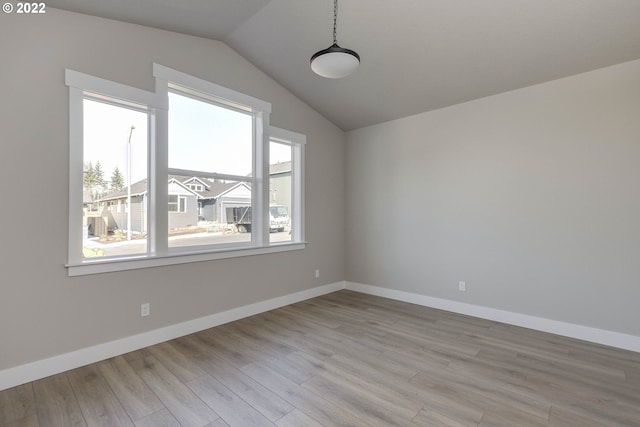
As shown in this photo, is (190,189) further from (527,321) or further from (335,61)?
(527,321)

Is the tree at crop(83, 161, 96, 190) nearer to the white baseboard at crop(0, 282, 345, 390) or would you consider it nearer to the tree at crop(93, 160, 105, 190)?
the tree at crop(93, 160, 105, 190)

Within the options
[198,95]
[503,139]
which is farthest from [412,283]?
[198,95]

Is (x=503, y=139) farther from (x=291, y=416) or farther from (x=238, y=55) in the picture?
(x=291, y=416)

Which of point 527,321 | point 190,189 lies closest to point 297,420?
point 190,189

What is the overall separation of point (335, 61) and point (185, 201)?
7.24 ft

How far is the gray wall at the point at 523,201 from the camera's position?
293cm

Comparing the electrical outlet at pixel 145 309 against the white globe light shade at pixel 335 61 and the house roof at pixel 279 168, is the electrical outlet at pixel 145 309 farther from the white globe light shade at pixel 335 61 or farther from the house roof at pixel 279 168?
the white globe light shade at pixel 335 61

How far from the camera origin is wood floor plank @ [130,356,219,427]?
1.90 m

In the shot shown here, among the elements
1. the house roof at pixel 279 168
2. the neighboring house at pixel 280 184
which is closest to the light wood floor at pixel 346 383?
the neighboring house at pixel 280 184

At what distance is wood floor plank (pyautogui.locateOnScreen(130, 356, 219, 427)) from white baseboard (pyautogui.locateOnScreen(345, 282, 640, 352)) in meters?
3.16

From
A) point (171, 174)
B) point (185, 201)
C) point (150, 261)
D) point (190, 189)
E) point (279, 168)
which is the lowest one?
point (150, 261)

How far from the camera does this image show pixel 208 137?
3.55 metres

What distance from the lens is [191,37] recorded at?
3281mm

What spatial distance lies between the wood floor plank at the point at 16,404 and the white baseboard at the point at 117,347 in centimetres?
9
